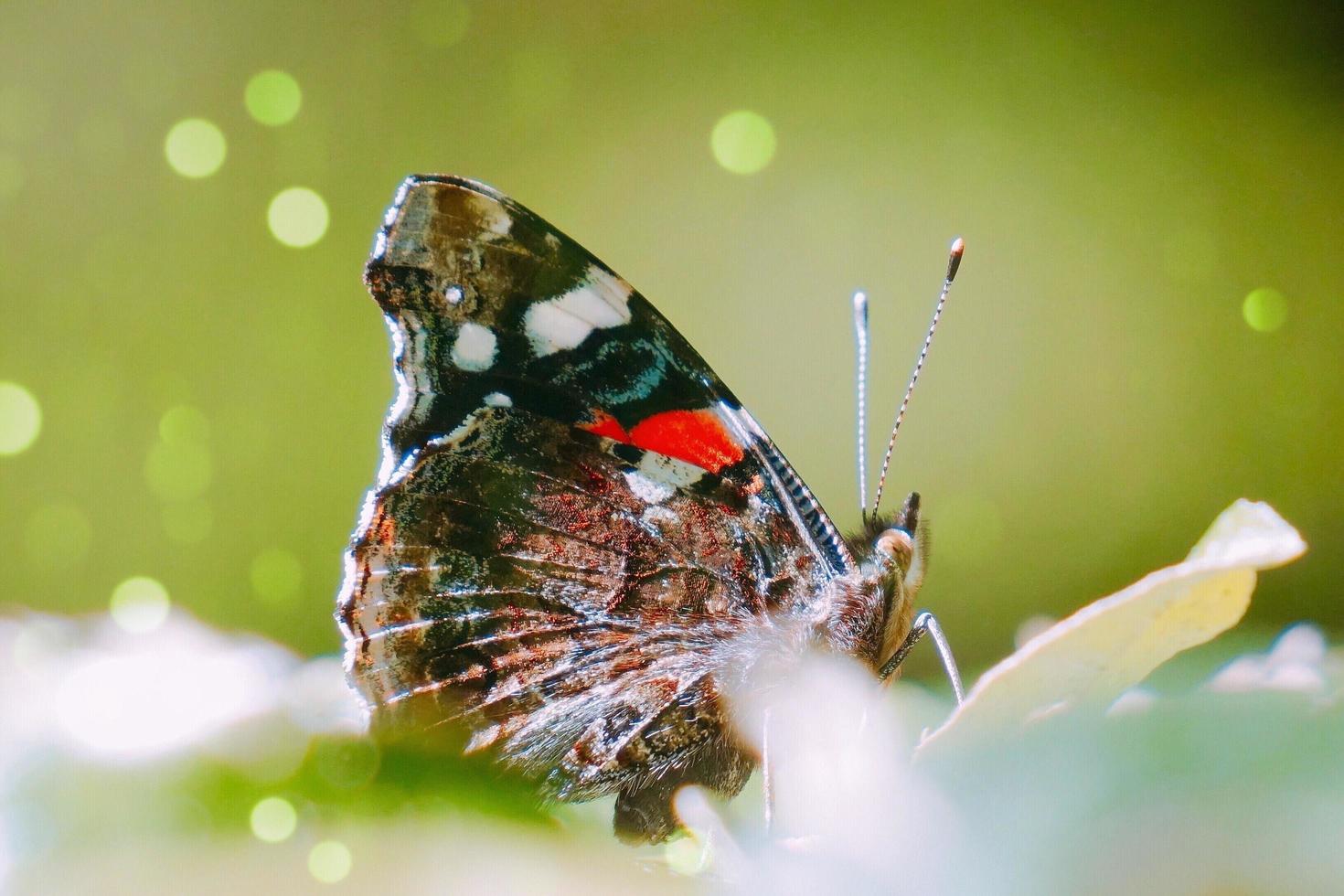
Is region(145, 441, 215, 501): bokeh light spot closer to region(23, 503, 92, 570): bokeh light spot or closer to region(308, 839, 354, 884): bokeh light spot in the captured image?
region(23, 503, 92, 570): bokeh light spot

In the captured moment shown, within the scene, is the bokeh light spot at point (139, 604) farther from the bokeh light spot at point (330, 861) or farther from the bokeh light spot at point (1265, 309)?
the bokeh light spot at point (1265, 309)

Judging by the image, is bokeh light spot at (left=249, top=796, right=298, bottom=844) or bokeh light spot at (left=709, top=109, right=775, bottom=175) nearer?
bokeh light spot at (left=249, top=796, right=298, bottom=844)

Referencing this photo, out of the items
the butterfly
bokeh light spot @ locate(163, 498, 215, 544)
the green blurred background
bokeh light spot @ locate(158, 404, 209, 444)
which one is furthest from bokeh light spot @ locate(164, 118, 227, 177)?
the butterfly

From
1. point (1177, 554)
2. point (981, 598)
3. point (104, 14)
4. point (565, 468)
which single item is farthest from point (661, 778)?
point (104, 14)

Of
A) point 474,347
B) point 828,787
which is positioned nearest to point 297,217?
point 474,347

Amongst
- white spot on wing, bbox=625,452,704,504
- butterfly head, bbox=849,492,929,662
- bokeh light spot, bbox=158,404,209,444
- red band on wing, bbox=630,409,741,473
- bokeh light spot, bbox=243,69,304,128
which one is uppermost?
bokeh light spot, bbox=243,69,304,128

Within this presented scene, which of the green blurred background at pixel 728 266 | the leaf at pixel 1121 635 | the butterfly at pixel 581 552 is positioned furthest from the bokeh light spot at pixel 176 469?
the leaf at pixel 1121 635

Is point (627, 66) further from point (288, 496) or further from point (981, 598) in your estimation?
point (981, 598)

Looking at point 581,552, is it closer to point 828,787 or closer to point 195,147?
point 828,787
